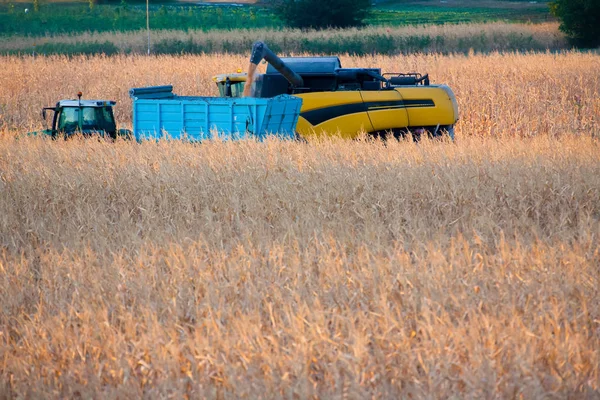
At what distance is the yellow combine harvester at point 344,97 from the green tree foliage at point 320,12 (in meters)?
30.5

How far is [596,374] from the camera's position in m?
3.70

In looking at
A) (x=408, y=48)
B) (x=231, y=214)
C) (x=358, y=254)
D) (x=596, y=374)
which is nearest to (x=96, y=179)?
(x=231, y=214)

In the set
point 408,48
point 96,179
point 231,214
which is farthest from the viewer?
point 408,48

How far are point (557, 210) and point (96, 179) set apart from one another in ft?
14.8

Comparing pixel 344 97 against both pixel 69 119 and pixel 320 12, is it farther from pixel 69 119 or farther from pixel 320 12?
pixel 320 12

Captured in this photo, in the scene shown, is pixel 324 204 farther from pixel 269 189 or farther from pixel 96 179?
pixel 96 179

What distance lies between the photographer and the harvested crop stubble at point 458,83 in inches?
590

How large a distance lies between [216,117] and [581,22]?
1234 inches

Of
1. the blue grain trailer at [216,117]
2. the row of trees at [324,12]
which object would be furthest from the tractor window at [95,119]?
the row of trees at [324,12]

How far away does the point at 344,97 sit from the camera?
11039mm

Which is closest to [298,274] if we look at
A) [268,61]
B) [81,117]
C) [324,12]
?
[268,61]

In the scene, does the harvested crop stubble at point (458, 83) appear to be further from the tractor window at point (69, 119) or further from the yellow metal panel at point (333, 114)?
the tractor window at point (69, 119)

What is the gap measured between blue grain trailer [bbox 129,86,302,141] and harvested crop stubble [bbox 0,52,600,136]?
5.39 m

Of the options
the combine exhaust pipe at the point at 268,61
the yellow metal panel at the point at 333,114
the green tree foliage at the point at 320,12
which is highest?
the green tree foliage at the point at 320,12
